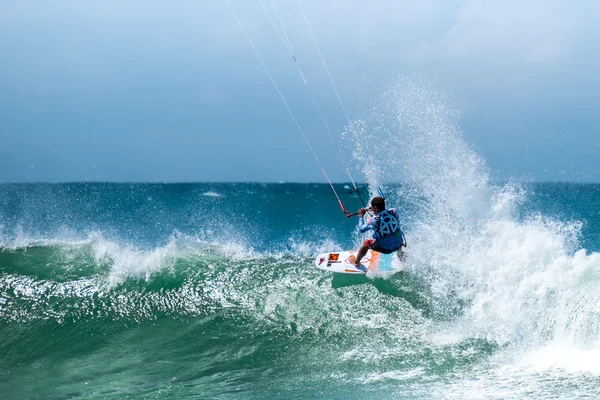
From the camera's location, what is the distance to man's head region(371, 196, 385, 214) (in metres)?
9.57

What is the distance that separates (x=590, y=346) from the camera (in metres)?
7.50

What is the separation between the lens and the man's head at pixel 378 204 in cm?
957

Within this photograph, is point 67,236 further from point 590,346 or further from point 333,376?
point 590,346

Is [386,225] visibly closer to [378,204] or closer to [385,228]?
[385,228]

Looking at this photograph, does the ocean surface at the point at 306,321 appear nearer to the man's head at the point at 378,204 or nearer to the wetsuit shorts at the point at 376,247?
the wetsuit shorts at the point at 376,247

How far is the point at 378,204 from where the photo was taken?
31.6ft

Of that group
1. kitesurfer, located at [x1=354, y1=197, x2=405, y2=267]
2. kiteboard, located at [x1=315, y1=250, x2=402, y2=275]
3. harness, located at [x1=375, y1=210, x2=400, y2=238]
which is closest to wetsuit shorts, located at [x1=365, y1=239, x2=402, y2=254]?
kitesurfer, located at [x1=354, y1=197, x2=405, y2=267]

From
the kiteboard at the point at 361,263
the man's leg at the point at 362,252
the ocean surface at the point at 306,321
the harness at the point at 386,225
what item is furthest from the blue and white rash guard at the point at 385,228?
the ocean surface at the point at 306,321

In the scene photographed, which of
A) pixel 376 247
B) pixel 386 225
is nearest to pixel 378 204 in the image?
pixel 386 225

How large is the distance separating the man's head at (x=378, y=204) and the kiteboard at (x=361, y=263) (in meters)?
1.22

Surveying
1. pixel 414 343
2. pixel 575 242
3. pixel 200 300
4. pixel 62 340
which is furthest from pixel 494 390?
pixel 575 242

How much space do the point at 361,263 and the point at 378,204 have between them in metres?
1.40

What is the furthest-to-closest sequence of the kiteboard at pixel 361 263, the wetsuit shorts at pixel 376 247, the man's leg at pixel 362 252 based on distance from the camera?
the kiteboard at pixel 361 263
the man's leg at pixel 362 252
the wetsuit shorts at pixel 376 247

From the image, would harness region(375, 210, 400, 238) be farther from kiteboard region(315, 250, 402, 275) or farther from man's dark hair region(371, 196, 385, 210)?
kiteboard region(315, 250, 402, 275)
